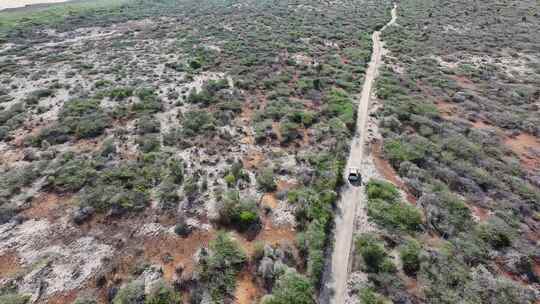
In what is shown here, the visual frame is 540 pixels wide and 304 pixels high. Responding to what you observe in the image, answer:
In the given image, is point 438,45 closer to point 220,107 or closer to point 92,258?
point 220,107

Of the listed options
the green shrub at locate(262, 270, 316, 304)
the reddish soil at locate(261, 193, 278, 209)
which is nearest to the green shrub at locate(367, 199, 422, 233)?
the reddish soil at locate(261, 193, 278, 209)

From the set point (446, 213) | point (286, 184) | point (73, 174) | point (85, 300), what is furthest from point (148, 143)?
point (446, 213)

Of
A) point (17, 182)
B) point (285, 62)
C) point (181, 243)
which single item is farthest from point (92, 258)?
point (285, 62)

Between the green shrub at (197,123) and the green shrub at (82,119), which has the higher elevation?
the green shrub at (82,119)

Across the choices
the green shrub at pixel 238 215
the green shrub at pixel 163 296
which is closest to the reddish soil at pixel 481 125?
the green shrub at pixel 238 215

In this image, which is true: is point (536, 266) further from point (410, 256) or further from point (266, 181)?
point (266, 181)

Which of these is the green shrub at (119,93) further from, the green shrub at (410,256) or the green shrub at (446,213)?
the green shrub at (446,213)

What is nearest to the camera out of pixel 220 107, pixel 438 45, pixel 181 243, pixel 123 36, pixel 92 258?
pixel 92 258
